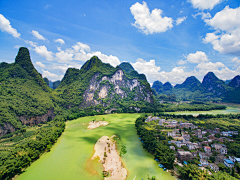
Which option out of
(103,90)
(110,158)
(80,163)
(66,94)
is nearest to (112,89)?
(103,90)

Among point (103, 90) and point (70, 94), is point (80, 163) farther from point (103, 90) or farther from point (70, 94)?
point (103, 90)

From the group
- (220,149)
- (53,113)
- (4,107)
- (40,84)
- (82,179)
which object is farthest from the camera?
(40,84)

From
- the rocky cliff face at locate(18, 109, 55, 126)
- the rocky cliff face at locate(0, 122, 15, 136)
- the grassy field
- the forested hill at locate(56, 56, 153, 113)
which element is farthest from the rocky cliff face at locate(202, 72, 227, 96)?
the rocky cliff face at locate(0, 122, 15, 136)

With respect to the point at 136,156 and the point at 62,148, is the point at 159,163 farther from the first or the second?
the point at 62,148

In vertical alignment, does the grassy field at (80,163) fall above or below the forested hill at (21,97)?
below

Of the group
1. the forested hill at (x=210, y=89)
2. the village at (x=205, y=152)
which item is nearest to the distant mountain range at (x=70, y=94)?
the forested hill at (x=210, y=89)

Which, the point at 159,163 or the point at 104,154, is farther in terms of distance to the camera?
the point at 104,154

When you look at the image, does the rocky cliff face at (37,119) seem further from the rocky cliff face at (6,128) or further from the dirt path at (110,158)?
the dirt path at (110,158)

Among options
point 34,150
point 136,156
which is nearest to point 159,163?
point 136,156
